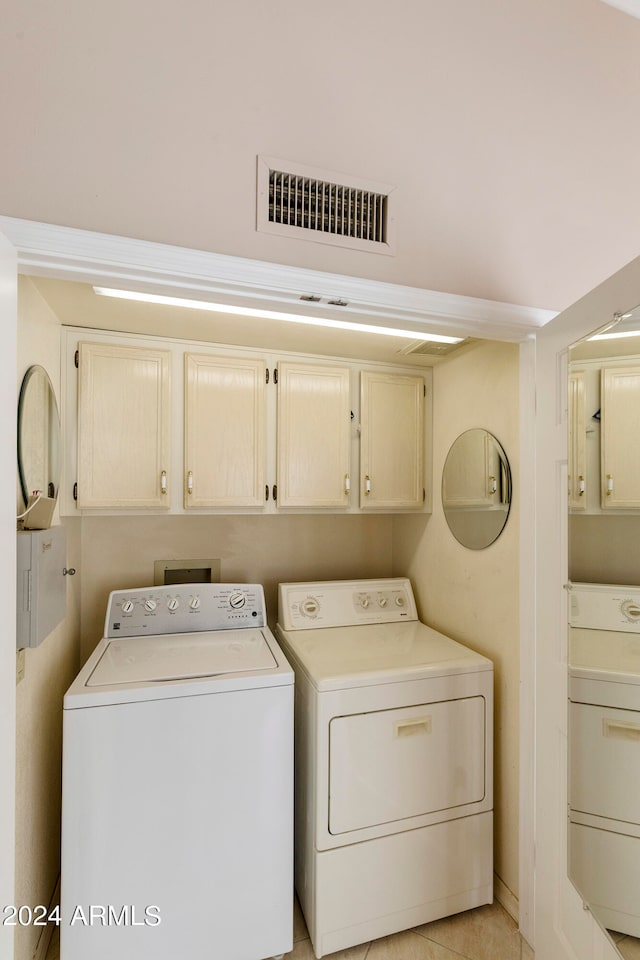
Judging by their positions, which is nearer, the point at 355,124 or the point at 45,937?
the point at 355,124

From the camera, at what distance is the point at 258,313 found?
4.64 feet

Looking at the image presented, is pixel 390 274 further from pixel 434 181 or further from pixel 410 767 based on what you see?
pixel 410 767

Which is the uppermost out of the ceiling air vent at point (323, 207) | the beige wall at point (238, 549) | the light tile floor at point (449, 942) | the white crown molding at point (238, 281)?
the ceiling air vent at point (323, 207)

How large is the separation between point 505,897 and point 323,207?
95.0 inches

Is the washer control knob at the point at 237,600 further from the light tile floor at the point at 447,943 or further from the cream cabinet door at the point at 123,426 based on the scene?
the light tile floor at the point at 447,943

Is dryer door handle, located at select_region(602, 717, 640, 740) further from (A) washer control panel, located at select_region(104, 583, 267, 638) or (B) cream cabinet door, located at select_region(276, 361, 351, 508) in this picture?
(A) washer control panel, located at select_region(104, 583, 267, 638)

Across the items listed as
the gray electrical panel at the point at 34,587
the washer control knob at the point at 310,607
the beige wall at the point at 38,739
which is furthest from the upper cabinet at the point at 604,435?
the beige wall at the point at 38,739

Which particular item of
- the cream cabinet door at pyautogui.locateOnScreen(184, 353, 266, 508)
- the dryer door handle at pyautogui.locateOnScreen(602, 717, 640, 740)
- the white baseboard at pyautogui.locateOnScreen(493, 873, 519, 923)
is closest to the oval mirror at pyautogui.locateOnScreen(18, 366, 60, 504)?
the cream cabinet door at pyautogui.locateOnScreen(184, 353, 266, 508)

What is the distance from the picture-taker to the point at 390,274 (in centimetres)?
123

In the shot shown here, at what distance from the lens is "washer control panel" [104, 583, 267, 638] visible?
1.90 meters

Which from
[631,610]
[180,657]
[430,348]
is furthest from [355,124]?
[180,657]

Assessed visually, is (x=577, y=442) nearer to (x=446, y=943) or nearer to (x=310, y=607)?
(x=310, y=607)

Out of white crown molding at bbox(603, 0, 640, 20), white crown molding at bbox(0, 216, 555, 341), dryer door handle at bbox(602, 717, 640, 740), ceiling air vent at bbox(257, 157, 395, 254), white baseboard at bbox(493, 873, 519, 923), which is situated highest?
white crown molding at bbox(603, 0, 640, 20)

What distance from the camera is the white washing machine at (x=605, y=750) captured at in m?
0.96
